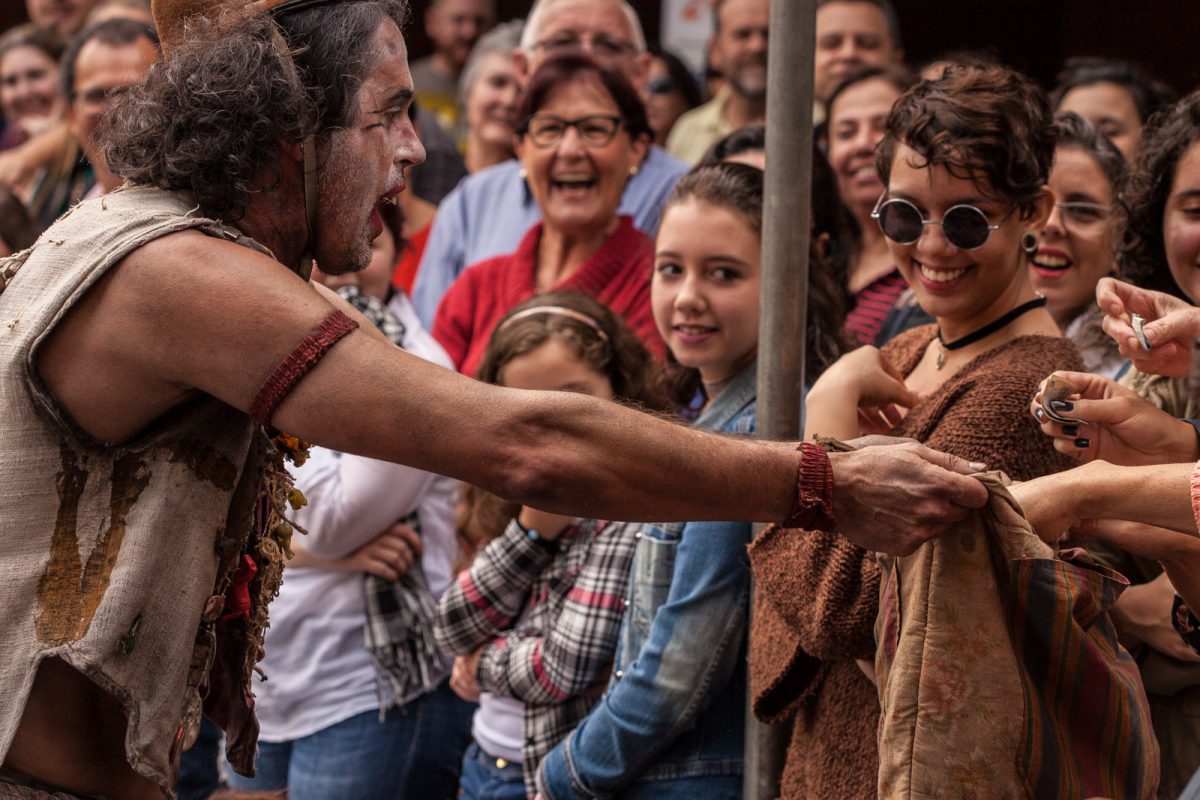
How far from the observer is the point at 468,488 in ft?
12.1

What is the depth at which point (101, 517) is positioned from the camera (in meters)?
2.18

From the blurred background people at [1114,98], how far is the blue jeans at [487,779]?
273 cm

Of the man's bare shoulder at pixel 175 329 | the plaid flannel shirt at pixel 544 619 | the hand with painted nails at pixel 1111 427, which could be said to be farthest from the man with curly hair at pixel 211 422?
the plaid flannel shirt at pixel 544 619

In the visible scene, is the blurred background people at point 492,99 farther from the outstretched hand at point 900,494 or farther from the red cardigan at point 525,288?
the outstretched hand at point 900,494

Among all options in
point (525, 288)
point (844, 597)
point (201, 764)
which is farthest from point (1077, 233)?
point (201, 764)

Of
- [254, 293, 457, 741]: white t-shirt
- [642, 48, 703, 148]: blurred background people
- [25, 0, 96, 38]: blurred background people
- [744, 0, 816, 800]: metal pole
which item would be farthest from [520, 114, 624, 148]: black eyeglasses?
[25, 0, 96, 38]: blurred background people

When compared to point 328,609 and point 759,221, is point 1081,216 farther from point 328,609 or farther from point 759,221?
point 328,609

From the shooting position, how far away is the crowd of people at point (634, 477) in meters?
2.12

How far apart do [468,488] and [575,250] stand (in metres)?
0.99

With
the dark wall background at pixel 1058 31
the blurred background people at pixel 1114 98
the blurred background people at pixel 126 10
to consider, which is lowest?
the blurred background people at pixel 1114 98

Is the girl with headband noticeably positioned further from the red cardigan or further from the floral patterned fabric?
the floral patterned fabric

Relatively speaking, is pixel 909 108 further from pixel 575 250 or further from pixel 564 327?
pixel 575 250

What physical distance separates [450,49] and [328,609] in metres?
4.14

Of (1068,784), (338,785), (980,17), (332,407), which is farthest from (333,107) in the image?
(980,17)
